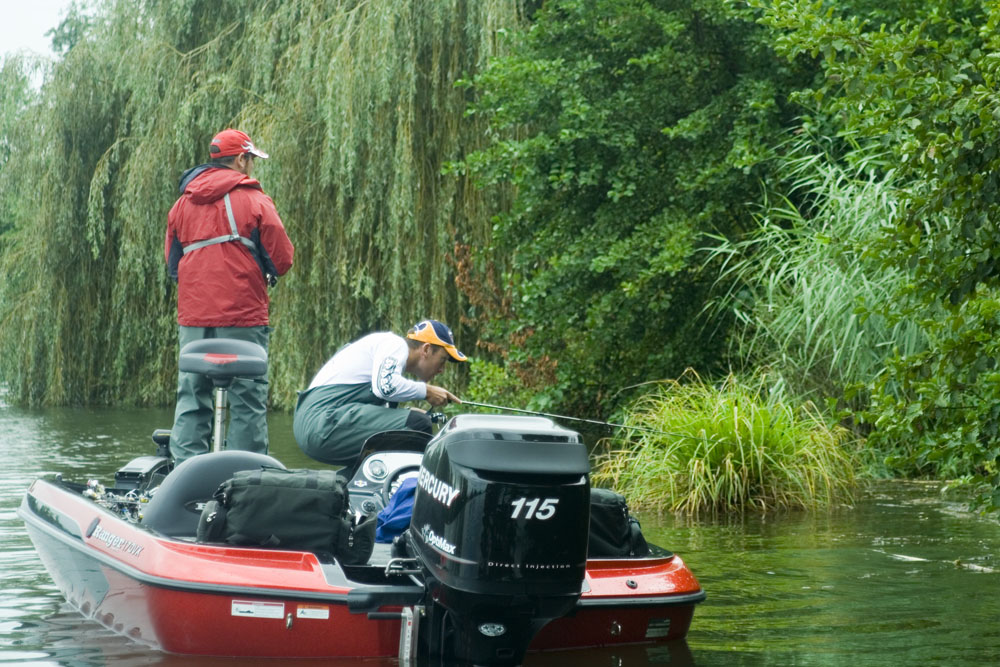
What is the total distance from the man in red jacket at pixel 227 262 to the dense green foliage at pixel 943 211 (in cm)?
339

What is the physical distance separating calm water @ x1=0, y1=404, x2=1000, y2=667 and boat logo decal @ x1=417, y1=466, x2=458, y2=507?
69 cm

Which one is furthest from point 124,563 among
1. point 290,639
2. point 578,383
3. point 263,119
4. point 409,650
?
point 263,119

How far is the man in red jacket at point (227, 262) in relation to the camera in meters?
7.79

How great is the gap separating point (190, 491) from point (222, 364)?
1349mm

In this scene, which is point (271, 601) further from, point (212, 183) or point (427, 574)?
point (212, 183)

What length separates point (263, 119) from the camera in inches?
686

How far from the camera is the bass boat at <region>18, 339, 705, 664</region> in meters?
4.67

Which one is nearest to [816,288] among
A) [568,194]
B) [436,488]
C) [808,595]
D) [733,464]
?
[733,464]

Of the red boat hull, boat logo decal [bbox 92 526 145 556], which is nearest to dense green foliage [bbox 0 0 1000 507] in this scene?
the red boat hull

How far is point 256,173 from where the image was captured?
1706 cm

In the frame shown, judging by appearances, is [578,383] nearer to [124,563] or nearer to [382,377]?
[382,377]

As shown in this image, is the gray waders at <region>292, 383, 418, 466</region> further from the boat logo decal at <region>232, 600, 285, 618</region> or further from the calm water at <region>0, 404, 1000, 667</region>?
the boat logo decal at <region>232, 600, 285, 618</region>

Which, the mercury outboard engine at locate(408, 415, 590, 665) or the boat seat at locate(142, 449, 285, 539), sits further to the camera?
the boat seat at locate(142, 449, 285, 539)

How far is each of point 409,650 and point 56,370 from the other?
16281mm
